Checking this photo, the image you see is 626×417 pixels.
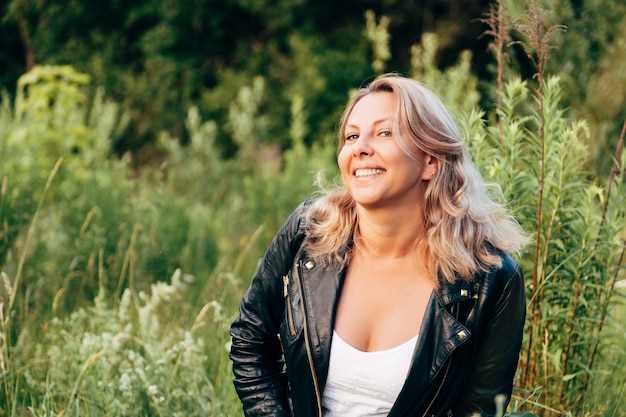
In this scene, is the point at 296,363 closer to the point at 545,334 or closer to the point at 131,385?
the point at 131,385

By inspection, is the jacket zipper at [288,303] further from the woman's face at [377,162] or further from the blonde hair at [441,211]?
the woman's face at [377,162]

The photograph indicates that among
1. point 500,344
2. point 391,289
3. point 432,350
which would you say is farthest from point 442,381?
point 391,289

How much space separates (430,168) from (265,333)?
79 centimetres

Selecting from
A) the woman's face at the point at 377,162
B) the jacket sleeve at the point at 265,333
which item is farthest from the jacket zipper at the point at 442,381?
the jacket sleeve at the point at 265,333

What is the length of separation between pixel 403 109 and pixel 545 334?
3.53ft

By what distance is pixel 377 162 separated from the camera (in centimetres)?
236

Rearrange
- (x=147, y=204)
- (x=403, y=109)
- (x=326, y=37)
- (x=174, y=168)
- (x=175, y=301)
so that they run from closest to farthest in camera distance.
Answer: (x=403, y=109)
(x=175, y=301)
(x=147, y=204)
(x=174, y=168)
(x=326, y=37)

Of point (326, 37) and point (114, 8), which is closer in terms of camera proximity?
point (326, 37)

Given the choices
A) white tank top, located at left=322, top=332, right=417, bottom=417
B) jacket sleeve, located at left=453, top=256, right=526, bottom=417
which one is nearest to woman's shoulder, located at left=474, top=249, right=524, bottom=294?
jacket sleeve, located at left=453, top=256, right=526, bottom=417

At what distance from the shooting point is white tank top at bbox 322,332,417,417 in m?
2.30

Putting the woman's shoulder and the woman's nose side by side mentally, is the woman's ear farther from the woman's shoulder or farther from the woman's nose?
the woman's shoulder

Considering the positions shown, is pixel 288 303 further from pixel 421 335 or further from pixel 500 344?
pixel 500 344

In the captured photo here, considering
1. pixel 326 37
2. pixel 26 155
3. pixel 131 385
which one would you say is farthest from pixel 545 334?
pixel 326 37

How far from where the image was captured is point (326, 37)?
567 inches
